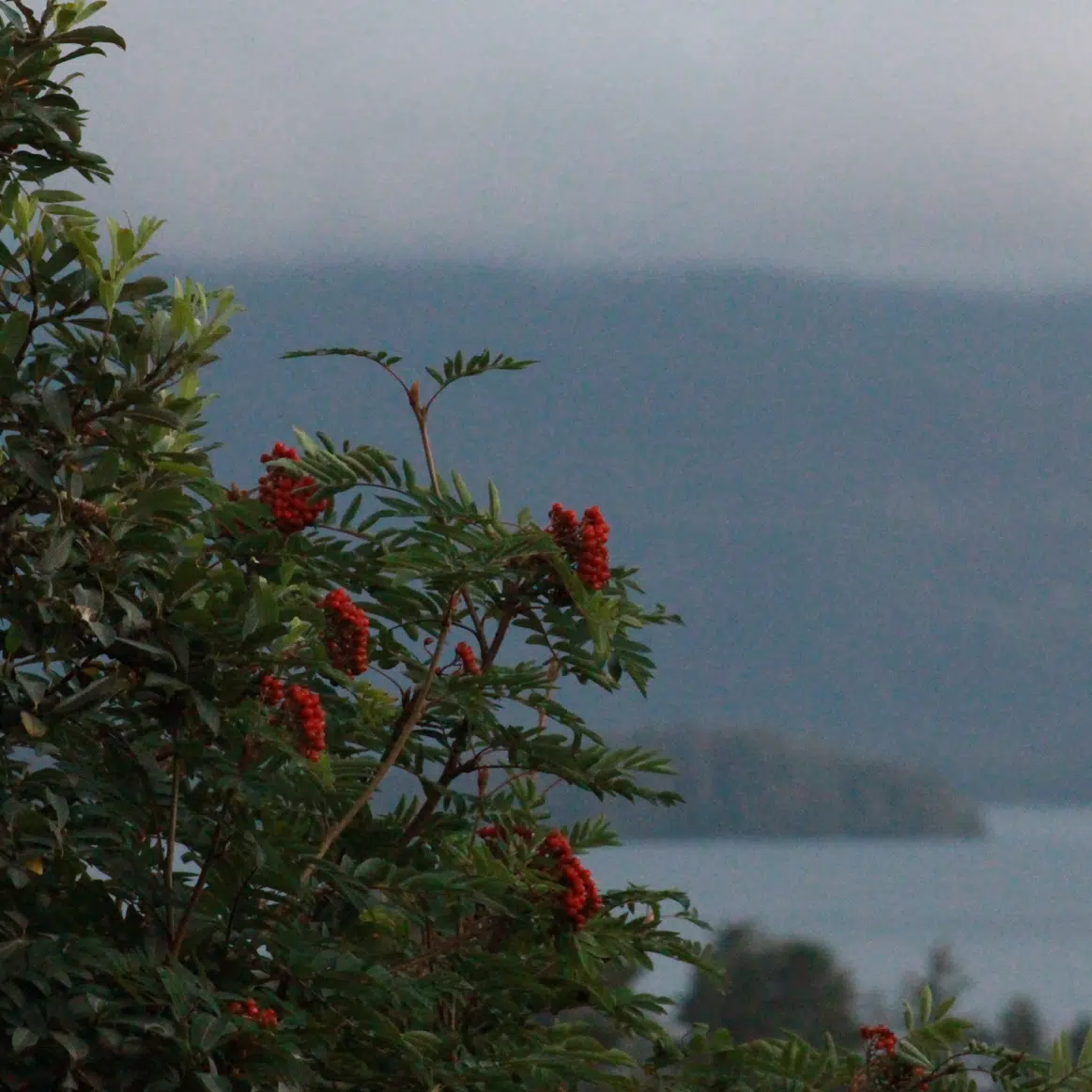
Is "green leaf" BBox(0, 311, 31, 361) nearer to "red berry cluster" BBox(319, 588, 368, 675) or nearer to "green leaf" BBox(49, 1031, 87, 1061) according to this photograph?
"red berry cluster" BBox(319, 588, 368, 675)

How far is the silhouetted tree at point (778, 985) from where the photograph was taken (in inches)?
165

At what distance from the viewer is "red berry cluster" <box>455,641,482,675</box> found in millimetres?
2121

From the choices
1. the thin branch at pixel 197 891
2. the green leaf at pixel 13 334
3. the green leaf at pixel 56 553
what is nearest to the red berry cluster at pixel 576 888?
the thin branch at pixel 197 891

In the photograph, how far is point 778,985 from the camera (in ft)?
13.8

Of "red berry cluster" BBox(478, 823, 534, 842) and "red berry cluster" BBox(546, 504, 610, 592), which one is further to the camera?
"red berry cluster" BBox(478, 823, 534, 842)

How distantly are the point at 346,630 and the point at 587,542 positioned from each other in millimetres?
329

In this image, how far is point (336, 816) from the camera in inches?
82.3

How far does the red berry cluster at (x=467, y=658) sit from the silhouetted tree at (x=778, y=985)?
2325mm

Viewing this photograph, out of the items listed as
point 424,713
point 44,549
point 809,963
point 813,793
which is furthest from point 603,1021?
point 813,793

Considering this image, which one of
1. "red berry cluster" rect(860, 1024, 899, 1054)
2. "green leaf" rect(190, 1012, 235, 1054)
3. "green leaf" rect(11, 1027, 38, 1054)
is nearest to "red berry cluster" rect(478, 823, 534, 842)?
"red berry cluster" rect(860, 1024, 899, 1054)

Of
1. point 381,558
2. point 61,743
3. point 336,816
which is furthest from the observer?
point 336,816

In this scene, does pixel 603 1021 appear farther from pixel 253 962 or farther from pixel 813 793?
pixel 813 793

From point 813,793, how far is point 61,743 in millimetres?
4272

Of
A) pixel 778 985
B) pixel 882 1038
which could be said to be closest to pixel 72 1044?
pixel 882 1038
